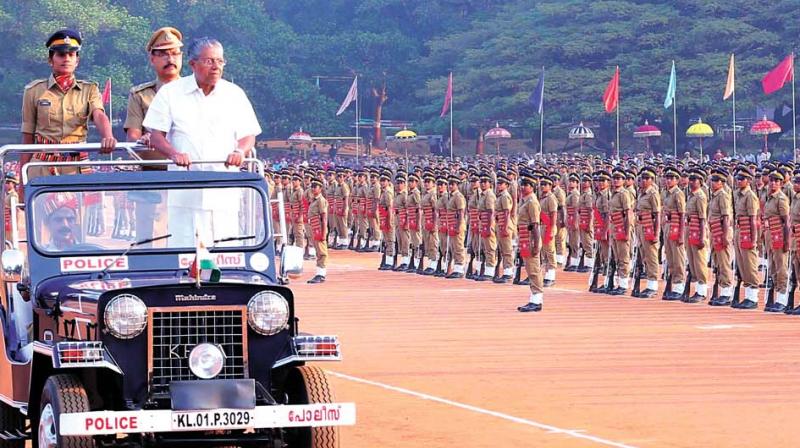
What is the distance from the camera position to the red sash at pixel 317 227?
29.8 metres

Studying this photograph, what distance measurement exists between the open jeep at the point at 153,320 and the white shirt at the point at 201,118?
0.75ft

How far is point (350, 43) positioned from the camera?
248 feet

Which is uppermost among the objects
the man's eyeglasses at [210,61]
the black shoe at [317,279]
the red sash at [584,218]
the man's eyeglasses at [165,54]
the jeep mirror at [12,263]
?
the man's eyeglasses at [165,54]

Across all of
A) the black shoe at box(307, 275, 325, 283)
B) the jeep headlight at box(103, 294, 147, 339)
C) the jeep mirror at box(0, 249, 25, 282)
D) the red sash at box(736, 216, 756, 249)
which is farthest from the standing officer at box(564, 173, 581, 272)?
the jeep headlight at box(103, 294, 147, 339)

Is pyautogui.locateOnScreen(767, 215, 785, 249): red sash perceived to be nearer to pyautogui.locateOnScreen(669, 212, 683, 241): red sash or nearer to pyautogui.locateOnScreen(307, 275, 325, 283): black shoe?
pyautogui.locateOnScreen(669, 212, 683, 241): red sash

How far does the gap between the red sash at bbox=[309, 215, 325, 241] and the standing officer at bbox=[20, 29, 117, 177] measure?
18788 millimetres

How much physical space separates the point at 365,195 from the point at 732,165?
25.5 feet

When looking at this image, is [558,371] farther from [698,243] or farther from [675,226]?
[675,226]

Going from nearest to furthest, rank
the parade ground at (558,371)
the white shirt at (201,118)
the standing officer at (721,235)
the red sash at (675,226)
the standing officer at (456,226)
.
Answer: the white shirt at (201,118)
the parade ground at (558,371)
the standing officer at (721,235)
the red sash at (675,226)
the standing officer at (456,226)

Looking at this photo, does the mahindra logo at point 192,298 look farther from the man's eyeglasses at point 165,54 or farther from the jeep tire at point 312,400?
the man's eyeglasses at point 165,54

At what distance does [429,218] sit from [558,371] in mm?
15701

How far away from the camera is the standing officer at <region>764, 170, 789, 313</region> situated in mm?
22500

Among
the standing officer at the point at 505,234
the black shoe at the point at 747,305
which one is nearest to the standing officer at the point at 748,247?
the black shoe at the point at 747,305

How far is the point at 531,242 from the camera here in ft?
76.5
